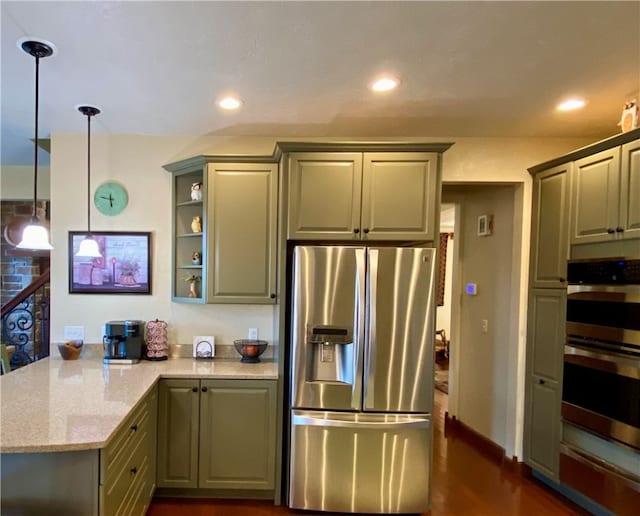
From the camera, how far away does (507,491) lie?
254 centimetres

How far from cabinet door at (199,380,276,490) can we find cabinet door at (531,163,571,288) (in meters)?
2.14

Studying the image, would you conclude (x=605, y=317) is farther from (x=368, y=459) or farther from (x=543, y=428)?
(x=368, y=459)

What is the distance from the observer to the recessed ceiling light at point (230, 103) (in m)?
2.23

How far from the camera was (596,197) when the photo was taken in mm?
2283

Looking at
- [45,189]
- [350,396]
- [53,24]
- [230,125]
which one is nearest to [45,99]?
[53,24]

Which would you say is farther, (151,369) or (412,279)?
(151,369)

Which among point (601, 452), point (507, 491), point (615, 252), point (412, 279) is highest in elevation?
point (615, 252)

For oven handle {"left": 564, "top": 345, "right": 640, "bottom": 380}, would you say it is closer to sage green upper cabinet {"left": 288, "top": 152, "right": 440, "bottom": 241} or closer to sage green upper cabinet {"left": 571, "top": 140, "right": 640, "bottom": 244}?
sage green upper cabinet {"left": 571, "top": 140, "right": 640, "bottom": 244}

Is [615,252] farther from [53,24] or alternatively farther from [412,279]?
[53,24]

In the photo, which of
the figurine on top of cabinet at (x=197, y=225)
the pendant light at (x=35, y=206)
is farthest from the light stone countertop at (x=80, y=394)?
the figurine on top of cabinet at (x=197, y=225)

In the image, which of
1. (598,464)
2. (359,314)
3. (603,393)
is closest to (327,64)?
(359,314)

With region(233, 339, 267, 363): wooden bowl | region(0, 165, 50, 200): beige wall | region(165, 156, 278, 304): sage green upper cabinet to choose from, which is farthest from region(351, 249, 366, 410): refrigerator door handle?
region(0, 165, 50, 200): beige wall

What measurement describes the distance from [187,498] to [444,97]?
3072 mm

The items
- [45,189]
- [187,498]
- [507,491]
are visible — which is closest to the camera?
[187,498]
